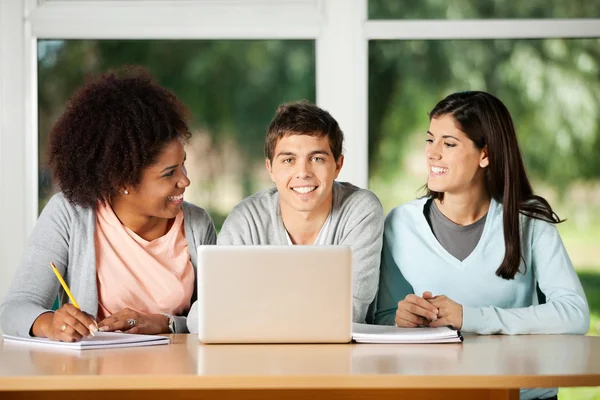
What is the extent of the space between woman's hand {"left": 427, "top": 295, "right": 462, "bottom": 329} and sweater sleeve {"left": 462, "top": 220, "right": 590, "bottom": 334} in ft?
0.05

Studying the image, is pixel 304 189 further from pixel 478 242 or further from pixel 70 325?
pixel 70 325

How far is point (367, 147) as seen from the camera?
3.82 metres

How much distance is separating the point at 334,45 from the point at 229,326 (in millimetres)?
2141

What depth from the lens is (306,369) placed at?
159 centimetres

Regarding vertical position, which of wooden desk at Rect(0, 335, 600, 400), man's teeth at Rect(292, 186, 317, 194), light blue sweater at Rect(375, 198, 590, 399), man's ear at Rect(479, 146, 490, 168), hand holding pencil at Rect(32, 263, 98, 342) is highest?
man's ear at Rect(479, 146, 490, 168)

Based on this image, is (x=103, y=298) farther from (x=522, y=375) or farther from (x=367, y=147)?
(x=367, y=147)

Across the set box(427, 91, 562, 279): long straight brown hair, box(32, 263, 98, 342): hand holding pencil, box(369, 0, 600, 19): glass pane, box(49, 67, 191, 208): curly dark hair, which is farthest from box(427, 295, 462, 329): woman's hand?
box(369, 0, 600, 19): glass pane

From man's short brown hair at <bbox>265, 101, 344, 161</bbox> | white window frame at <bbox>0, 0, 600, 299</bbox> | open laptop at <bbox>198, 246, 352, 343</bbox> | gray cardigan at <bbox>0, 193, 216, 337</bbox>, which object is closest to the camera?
open laptop at <bbox>198, 246, 352, 343</bbox>

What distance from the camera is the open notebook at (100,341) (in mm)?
1877

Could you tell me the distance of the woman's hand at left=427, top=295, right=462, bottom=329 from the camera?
2.15 metres

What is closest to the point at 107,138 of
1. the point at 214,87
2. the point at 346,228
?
the point at 346,228

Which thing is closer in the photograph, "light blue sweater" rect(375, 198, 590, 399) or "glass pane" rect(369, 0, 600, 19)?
"light blue sweater" rect(375, 198, 590, 399)

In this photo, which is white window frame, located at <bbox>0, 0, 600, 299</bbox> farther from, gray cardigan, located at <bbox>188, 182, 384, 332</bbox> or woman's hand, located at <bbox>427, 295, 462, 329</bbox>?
woman's hand, located at <bbox>427, 295, 462, 329</bbox>

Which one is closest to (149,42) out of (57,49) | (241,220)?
(57,49)
